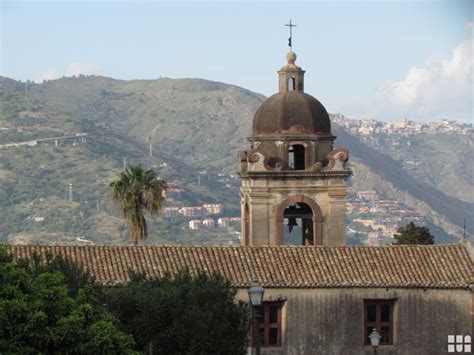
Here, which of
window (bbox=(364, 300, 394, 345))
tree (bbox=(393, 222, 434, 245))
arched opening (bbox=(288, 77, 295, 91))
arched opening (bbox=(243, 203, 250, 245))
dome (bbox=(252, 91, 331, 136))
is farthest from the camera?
tree (bbox=(393, 222, 434, 245))

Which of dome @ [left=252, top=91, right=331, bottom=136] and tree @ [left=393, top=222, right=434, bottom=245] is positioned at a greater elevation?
dome @ [left=252, top=91, right=331, bottom=136]

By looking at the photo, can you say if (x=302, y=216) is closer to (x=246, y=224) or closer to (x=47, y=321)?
(x=246, y=224)

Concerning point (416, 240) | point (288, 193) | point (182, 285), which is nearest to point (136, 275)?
point (182, 285)

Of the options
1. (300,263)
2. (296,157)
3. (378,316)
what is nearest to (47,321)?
(300,263)

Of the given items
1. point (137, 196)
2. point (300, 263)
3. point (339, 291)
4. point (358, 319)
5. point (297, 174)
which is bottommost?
point (358, 319)

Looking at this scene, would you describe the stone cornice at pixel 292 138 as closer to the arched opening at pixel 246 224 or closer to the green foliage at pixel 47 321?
the arched opening at pixel 246 224

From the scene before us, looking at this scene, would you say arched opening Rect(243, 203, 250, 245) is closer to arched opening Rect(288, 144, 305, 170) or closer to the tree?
arched opening Rect(288, 144, 305, 170)

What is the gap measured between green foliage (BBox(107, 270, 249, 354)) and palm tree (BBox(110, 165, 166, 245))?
1754cm

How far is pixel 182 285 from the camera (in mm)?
38906

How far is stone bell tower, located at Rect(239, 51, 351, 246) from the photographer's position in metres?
48.3

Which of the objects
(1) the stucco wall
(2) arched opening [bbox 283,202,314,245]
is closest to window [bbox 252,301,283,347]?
(1) the stucco wall

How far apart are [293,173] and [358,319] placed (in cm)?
608

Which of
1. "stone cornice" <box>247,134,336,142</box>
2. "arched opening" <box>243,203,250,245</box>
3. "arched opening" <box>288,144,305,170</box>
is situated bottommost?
"arched opening" <box>243,203,250,245</box>

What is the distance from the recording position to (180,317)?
37.8 meters
